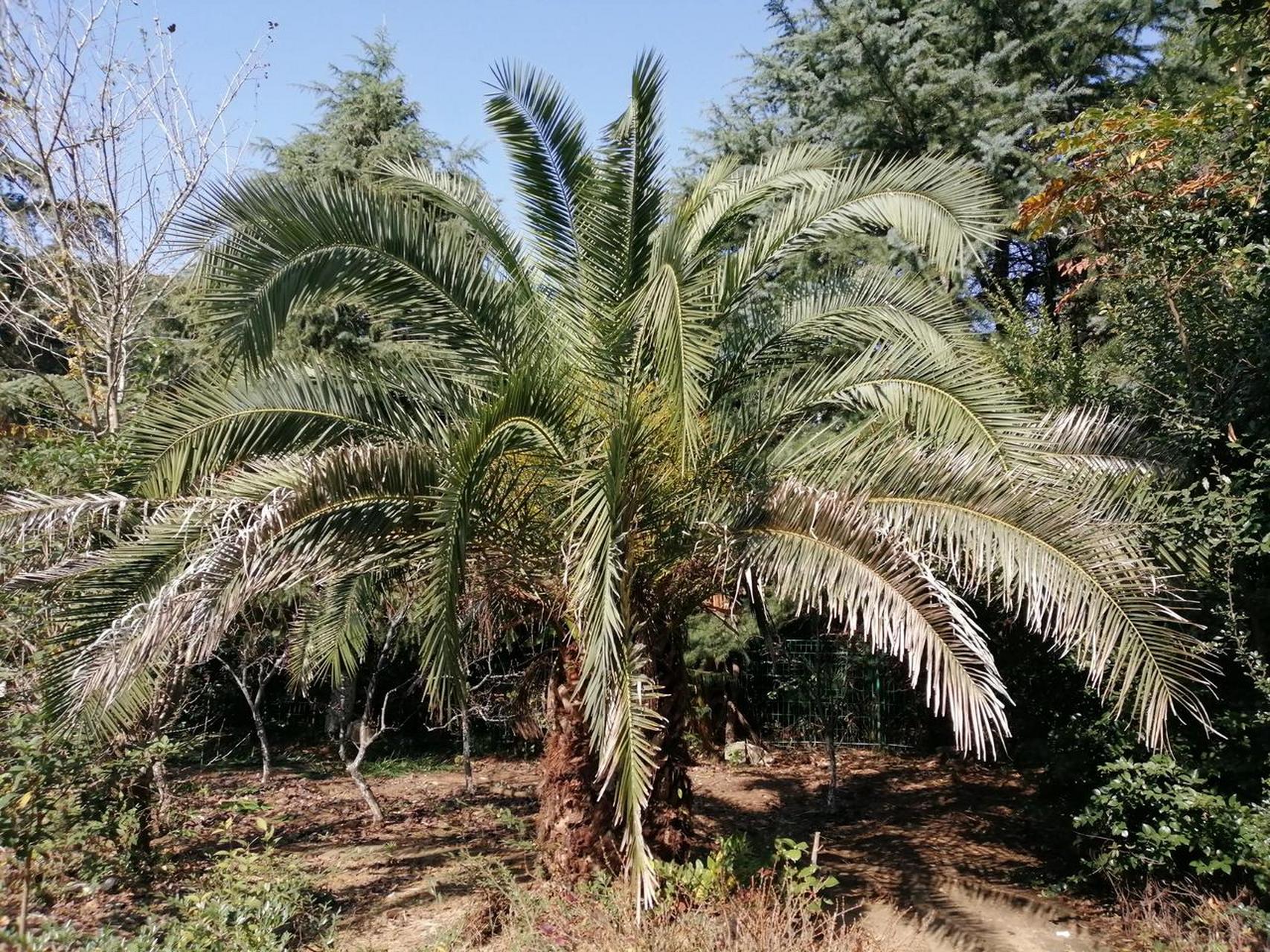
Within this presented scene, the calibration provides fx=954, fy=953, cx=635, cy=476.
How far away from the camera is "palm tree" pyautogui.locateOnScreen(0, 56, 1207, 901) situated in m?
4.52

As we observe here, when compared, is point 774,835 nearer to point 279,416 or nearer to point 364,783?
point 364,783

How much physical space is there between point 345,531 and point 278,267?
146cm

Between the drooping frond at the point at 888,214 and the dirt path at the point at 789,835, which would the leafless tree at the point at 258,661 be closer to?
the dirt path at the point at 789,835

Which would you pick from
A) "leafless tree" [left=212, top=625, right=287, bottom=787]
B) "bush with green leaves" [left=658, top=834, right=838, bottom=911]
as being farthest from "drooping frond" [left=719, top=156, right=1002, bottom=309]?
"leafless tree" [left=212, top=625, right=287, bottom=787]

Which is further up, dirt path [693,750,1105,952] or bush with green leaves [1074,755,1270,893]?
bush with green leaves [1074,755,1270,893]

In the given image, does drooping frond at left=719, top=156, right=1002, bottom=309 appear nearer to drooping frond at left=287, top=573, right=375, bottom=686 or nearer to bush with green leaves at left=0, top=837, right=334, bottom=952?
drooping frond at left=287, top=573, right=375, bottom=686

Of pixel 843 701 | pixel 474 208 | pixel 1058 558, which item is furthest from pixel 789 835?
pixel 474 208

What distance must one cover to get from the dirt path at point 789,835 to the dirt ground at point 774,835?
20mm

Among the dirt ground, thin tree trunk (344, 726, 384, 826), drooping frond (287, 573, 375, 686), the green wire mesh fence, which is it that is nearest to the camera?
the dirt ground

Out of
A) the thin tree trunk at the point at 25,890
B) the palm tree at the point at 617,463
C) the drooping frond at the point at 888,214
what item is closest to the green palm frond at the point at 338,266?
the palm tree at the point at 617,463

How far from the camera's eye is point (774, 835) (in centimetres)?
862

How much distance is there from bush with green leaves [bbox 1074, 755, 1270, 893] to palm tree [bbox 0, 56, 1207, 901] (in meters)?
0.38

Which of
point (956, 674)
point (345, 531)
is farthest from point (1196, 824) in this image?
point (345, 531)

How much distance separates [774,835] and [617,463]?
530cm
